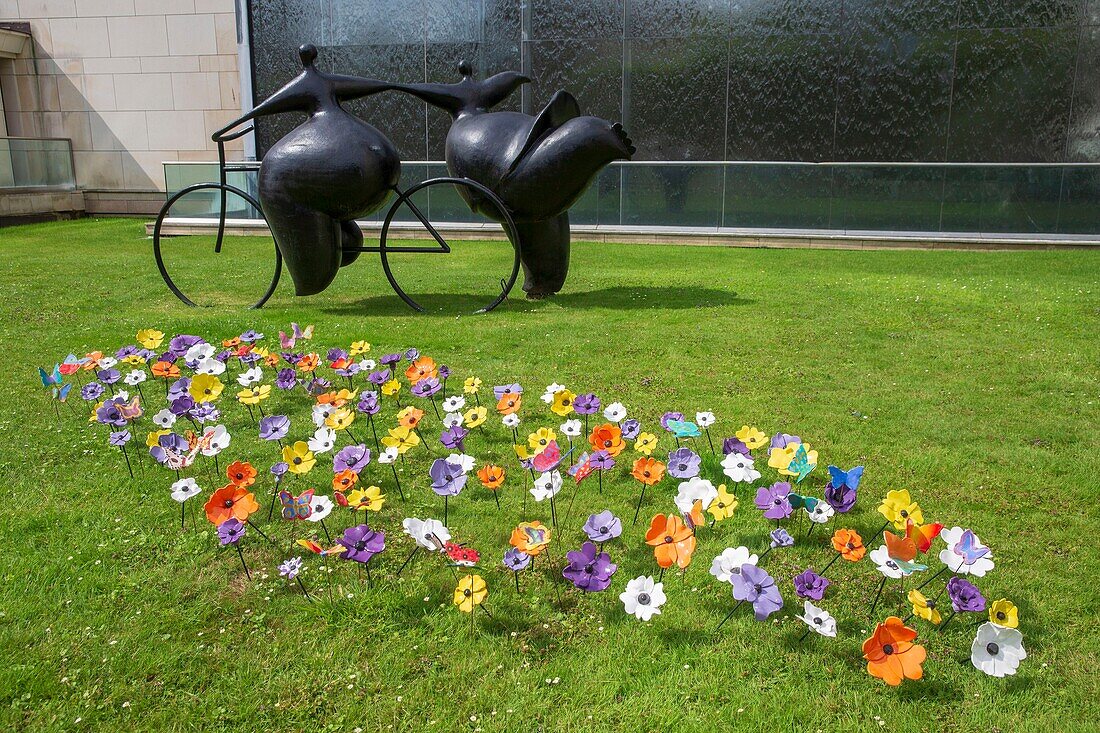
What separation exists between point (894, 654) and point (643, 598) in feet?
2.55

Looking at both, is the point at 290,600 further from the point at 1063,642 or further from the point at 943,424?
the point at 943,424

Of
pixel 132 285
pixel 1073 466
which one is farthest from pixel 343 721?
pixel 132 285

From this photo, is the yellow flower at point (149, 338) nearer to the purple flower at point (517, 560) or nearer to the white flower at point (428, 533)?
the white flower at point (428, 533)

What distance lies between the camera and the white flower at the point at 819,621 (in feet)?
8.39

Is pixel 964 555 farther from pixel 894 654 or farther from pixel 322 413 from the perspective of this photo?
pixel 322 413

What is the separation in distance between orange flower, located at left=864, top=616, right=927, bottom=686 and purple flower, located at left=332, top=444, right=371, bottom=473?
2.13m

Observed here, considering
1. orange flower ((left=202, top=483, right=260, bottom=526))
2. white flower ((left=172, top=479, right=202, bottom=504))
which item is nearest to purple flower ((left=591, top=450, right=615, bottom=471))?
orange flower ((left=202, top=483, right=260, bottom=526))

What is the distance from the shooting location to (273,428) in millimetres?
3992

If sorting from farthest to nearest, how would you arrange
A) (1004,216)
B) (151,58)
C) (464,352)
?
(151,58) → (1004,216) → (464,352)

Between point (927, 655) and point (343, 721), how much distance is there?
6.10ft

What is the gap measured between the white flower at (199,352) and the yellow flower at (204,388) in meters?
0.70

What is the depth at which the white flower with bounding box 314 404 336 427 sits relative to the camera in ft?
13.1

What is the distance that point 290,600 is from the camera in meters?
2.99

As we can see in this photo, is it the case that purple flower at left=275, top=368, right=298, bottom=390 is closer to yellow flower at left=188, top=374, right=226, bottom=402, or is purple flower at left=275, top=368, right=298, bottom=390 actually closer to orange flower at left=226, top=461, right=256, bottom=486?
yellow flower at left=188, top=374, right=226, bottom=402
